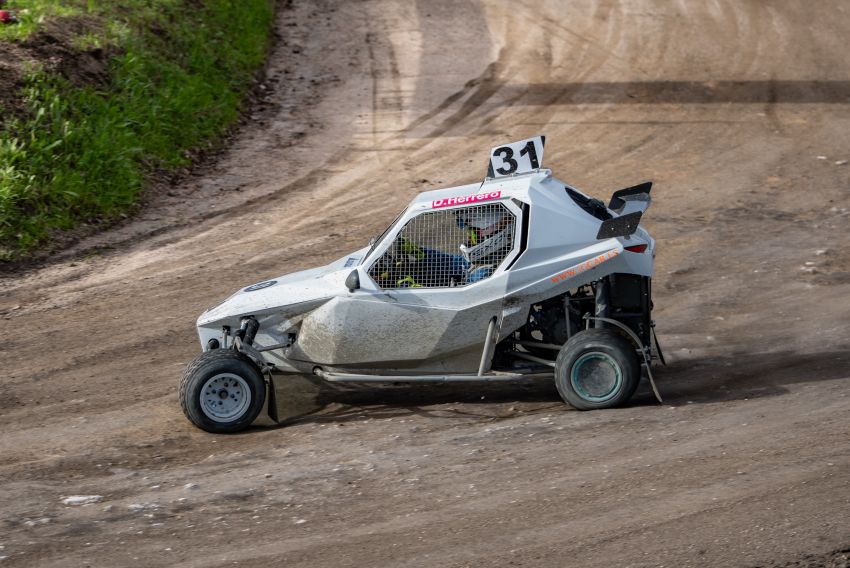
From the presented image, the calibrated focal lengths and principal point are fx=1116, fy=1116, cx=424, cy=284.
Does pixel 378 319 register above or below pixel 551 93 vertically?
below

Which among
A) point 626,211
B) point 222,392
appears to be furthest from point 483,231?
point 222,392

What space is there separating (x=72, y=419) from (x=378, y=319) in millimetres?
3069

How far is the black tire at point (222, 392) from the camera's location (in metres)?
9.62

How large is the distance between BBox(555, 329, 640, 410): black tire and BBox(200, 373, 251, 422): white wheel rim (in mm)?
2721

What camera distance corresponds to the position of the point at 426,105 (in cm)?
2056

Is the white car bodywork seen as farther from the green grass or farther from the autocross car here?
the green grass

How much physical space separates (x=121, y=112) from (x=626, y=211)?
1077 cm

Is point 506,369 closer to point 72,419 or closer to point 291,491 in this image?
point 291,491

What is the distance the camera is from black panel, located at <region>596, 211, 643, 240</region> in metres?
9.27

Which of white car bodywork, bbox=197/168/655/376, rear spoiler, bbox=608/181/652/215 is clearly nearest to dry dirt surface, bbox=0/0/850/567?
white car bodywork, bbox=197/168/655/376

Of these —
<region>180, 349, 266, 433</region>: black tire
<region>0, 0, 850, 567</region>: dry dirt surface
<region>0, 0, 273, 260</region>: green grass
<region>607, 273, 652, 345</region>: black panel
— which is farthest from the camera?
<region>0, 0, 273, 260</region>: green grass

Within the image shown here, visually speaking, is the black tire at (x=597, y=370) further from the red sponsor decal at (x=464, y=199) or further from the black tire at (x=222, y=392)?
the black tire at (x=222, y=392)

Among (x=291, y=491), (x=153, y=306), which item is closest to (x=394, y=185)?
(x=153, y=306)

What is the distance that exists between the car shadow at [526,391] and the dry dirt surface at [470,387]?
41mm
